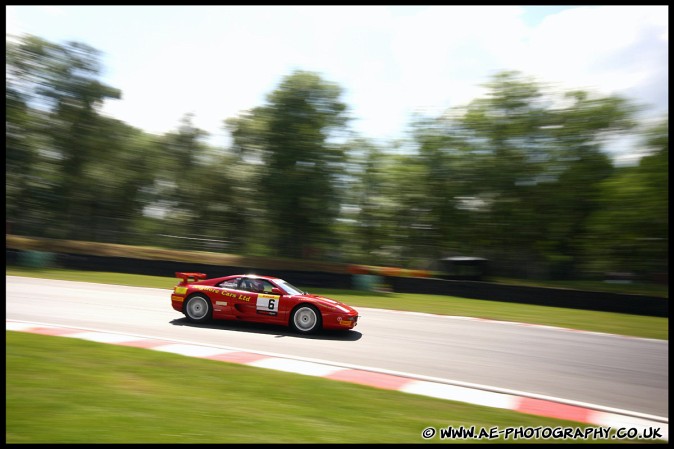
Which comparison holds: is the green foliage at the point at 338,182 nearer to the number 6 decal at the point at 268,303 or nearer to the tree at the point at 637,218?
the tree at the point at 637,218

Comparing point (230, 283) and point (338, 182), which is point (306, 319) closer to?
point (230, 283)

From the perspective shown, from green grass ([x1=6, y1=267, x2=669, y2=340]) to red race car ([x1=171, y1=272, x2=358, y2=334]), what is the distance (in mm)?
5372

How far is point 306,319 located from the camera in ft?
33.9

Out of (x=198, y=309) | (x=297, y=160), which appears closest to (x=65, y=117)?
(x=297, y=160)

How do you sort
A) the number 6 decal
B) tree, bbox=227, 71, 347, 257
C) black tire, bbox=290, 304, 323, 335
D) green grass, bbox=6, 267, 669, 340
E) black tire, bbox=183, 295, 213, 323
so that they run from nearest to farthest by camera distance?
1. black tire, bbox=290, 304, 323, 335
2. the number 6 decal
3. black tire, bbox=183, 295, 213, 323
4. green grass, bbox=6, 267, 669, 340
5. tree, bbox=227, 71, 347, 257

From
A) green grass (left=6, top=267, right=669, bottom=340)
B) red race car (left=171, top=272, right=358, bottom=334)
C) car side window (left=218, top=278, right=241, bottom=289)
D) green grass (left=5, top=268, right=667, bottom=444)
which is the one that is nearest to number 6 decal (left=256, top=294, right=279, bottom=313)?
red race car (left=171, top=272, right=358, bottom=334)

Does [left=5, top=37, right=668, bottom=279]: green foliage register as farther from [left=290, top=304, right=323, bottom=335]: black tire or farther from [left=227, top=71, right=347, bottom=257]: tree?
[left=290, top=304, right=323, bottom=335]: black tire

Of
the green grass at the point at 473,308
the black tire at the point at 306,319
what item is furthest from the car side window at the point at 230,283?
the green grass at the point at 473,308

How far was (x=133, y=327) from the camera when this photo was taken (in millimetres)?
10281

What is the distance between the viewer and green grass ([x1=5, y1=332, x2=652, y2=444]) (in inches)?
185

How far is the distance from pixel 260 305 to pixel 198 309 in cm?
143

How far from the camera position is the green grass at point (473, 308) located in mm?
14430

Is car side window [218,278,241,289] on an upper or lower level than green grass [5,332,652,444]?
upper

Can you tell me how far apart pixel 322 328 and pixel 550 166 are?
23033 mm
